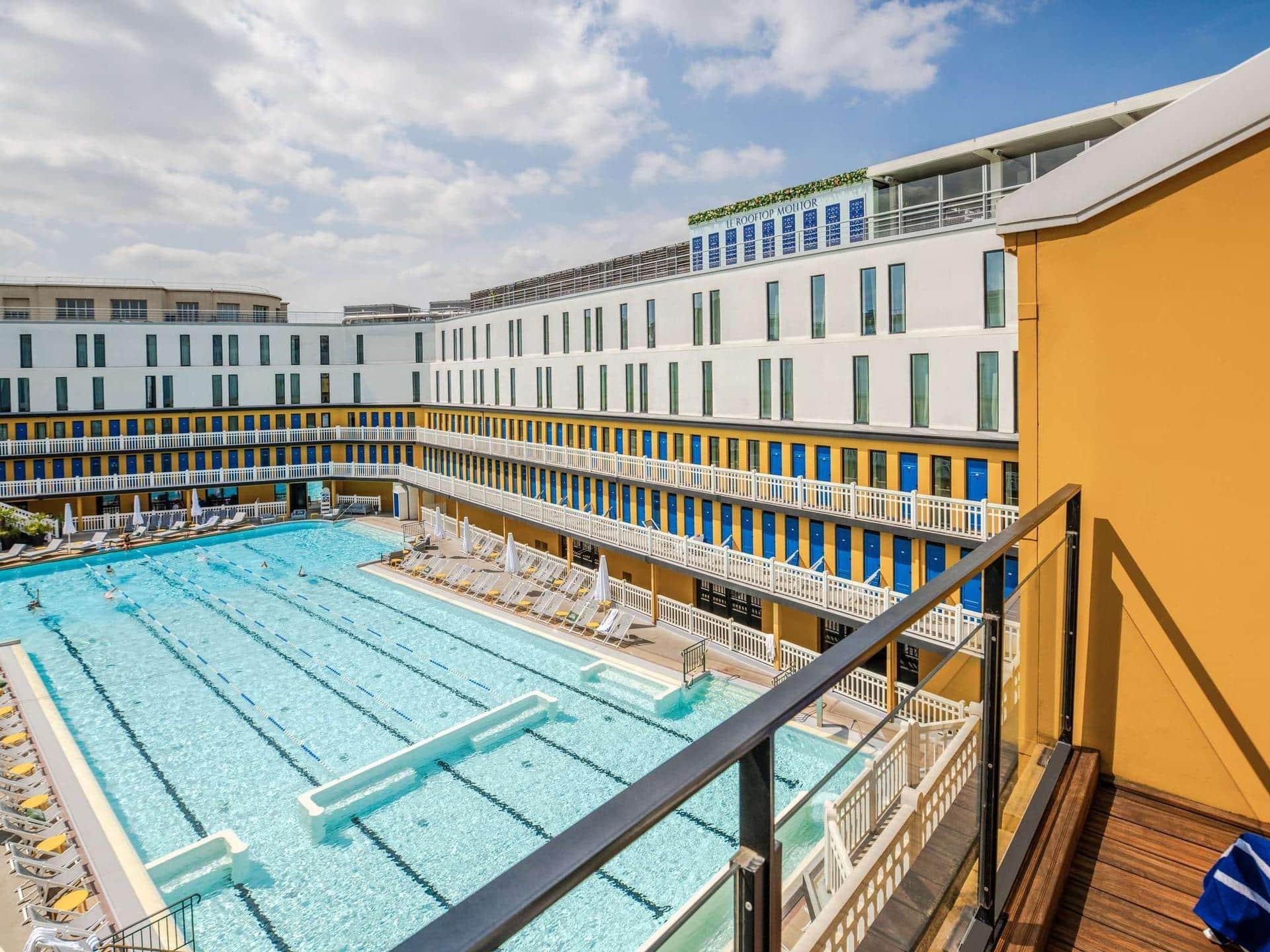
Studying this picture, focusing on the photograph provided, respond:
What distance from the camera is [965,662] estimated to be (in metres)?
2.50

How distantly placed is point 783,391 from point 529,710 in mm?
11674

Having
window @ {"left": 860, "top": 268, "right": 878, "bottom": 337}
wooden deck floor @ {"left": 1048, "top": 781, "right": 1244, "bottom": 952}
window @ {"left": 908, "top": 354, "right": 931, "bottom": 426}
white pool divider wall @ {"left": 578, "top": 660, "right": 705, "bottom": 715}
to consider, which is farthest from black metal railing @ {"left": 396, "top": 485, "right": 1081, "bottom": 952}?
window @ {"left": 860, "top": 268, "right": 878, "bottom": 337}

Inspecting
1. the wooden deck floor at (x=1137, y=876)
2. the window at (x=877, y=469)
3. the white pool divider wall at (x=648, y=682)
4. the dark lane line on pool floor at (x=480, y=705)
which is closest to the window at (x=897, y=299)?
the window at (x=877, y=469)

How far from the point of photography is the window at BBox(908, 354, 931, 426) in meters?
17.9

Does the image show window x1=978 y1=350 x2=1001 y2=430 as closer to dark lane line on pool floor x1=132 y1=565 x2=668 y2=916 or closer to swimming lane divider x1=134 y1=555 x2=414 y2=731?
dark lane line on pool floor x1=132 y1=565 x2=668 y2=916

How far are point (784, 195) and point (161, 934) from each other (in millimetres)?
25867

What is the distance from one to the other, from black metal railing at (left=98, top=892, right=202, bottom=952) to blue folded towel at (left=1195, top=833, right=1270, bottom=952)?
38.2 ft

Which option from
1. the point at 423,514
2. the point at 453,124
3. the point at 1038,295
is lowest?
the point at 423,514

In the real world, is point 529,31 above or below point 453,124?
below

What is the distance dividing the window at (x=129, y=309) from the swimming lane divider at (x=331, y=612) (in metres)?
20.1

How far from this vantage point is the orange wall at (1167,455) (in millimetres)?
3121

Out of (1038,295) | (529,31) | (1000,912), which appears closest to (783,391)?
(529,31)

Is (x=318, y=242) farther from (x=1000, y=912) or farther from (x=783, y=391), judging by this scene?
(x=1000, y=912)

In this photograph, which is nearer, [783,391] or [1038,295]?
[1038,295]
